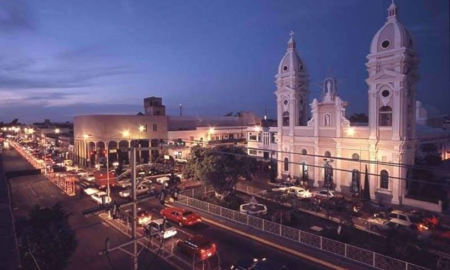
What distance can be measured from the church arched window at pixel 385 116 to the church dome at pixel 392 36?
5.72m

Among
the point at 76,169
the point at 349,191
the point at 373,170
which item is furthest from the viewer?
the point at 76,169

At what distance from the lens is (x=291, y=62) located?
38.5m

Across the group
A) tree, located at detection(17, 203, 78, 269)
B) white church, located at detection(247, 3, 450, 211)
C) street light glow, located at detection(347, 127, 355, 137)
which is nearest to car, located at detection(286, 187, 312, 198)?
white church, located at detection(247, 3, 450, 211)

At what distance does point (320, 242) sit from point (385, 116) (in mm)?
19259

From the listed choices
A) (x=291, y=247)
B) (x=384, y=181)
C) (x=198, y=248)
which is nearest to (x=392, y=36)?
(x=384, y=181)

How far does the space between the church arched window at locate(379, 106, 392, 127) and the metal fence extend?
17.8 meters

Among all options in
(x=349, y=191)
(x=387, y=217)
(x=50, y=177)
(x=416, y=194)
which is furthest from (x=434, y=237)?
(x=50, y=177)

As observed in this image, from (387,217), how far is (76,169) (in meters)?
44.1

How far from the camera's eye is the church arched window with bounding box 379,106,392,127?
30.0 metres

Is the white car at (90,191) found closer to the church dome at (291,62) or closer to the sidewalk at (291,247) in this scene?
the sidewalk at (291,247)

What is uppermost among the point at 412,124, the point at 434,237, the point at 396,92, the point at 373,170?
the point at 396,92

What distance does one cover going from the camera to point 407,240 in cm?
1656

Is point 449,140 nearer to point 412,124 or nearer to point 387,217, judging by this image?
point 412,124

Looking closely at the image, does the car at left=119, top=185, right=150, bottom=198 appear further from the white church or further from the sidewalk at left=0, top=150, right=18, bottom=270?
the white church
